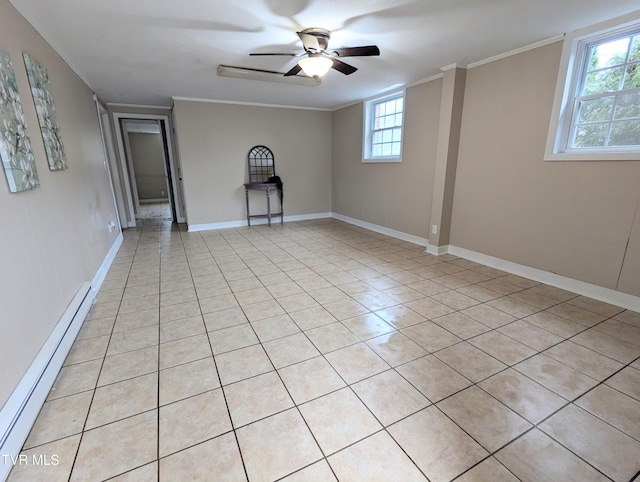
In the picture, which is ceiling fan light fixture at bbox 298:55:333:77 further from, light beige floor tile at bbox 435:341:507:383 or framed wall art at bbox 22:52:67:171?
light beige floor tile at bbox 435:341:507:383

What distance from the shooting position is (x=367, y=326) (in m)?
2.31

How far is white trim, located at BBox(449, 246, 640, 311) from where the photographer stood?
2533 millimetres

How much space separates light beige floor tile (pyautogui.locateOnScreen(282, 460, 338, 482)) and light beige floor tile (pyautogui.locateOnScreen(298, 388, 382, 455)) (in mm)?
70

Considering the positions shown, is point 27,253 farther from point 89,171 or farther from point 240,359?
point 89,171

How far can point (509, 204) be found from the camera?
3279 millimetres

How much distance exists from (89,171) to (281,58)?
2.60 meters

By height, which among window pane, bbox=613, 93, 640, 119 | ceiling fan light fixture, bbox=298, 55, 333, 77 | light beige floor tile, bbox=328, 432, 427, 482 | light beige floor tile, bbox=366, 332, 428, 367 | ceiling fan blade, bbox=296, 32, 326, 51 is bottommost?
light beige floor tile, bbox=328, 432, 427, 482

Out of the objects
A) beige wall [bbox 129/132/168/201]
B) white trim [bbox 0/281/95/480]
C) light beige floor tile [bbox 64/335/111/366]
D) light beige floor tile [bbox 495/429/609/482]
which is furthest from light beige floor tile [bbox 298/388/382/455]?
beige wall [bbox 129/132/168/201]

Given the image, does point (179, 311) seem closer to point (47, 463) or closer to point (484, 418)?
point (47, 463)

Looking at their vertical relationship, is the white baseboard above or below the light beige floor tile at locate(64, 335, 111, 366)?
above

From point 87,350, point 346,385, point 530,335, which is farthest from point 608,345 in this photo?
point 87,350

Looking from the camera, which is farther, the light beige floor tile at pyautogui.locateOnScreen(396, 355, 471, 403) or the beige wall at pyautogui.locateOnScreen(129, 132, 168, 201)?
the beige wall at pyautogui.locateOnScreen(129, 132, 168, 201)

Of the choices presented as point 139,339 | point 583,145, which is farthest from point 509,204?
point 139,339

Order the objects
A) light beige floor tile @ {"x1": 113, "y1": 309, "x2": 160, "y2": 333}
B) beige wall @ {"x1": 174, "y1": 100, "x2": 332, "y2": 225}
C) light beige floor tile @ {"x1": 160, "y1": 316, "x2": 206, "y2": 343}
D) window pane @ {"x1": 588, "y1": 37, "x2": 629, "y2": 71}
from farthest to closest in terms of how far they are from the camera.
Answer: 1. beige wall @ {"x1": 174, "y1": 100, "x2": 332, "y2": 225}
2. window pane @ {"x1": 588, "y1": 37, "x2": 629, "y2": 71}
3. light beige floor tile @ {"x1": 113, "y1": 309, "x2": 160, "y2": 333}
4. light beige floor tile @ {"x1": 160, "y1": 316, "x2": 206, "y2": 343}
